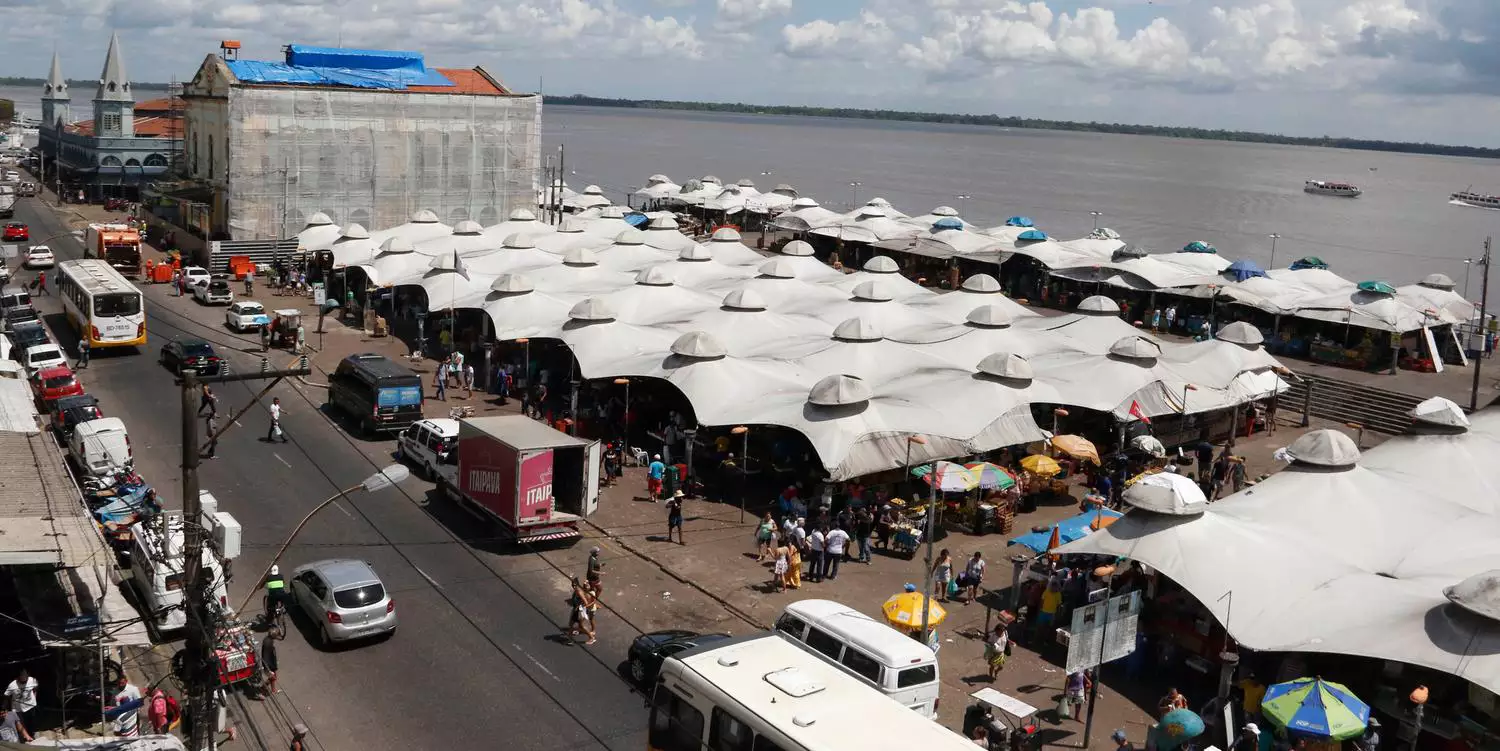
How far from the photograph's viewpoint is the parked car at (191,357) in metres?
34.8

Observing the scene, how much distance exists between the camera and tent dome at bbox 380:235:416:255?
1809 inches

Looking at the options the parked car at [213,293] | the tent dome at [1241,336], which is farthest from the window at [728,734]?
the parked car at [213,293]

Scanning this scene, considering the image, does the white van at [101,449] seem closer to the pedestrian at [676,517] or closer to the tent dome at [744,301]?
the pedestrian at [676,517]

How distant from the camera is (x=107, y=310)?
3706 centimetres

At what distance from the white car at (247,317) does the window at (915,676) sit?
105 ft

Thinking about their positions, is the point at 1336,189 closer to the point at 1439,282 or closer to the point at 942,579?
the point at 1439,282

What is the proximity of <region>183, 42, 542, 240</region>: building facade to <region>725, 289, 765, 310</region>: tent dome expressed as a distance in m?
32.2

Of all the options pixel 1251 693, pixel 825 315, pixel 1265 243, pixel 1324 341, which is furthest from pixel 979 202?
pixel 1251 693

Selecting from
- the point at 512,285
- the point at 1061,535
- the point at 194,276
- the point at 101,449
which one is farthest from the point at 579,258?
the point at 1061,535

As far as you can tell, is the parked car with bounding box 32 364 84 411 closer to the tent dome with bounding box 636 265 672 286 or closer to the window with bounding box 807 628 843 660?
the tent dome with bounding box 636 265 672 286

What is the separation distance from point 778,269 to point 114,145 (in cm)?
6346

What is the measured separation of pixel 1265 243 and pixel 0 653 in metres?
106

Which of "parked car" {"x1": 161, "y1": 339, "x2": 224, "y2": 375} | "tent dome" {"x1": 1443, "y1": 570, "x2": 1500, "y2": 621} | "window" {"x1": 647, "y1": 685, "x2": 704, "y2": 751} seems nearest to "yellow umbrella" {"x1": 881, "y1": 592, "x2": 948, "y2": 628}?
"window" {"x1": 647, "y1": 685, "x2": 704, "y2": 751}

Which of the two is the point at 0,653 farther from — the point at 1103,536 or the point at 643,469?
the point at 1103,536
